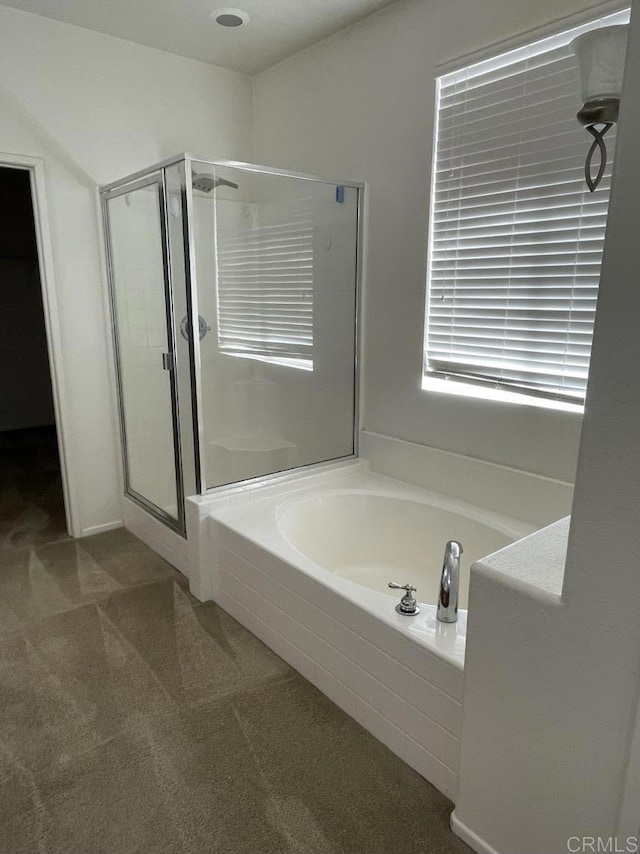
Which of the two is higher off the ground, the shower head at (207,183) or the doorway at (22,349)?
the shower head at (207,183)

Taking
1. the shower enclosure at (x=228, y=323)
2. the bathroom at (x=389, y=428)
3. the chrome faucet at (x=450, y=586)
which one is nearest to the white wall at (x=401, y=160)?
the bathroom at (x=389, y=428)

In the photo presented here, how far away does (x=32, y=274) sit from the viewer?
215 inches

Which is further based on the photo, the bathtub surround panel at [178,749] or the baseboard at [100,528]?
the baseboard at [100,528]

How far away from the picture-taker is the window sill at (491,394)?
2221 mm

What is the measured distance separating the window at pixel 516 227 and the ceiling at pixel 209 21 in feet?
2.38

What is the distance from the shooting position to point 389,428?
296 cm

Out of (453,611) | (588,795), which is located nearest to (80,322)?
(453,611)

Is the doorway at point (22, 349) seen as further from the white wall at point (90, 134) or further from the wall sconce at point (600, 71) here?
the wall sconce at point (600, 71)

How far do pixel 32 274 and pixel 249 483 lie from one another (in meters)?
3.94

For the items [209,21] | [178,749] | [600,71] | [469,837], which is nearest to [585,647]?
[469,837]

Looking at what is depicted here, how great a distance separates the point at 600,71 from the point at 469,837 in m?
2.11

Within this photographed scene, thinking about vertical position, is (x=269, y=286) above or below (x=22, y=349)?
above

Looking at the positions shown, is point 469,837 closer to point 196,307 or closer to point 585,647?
point 585,647

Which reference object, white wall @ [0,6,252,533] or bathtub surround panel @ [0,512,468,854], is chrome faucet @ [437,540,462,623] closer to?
bathtub surround panel @ [0,512,468,854]
